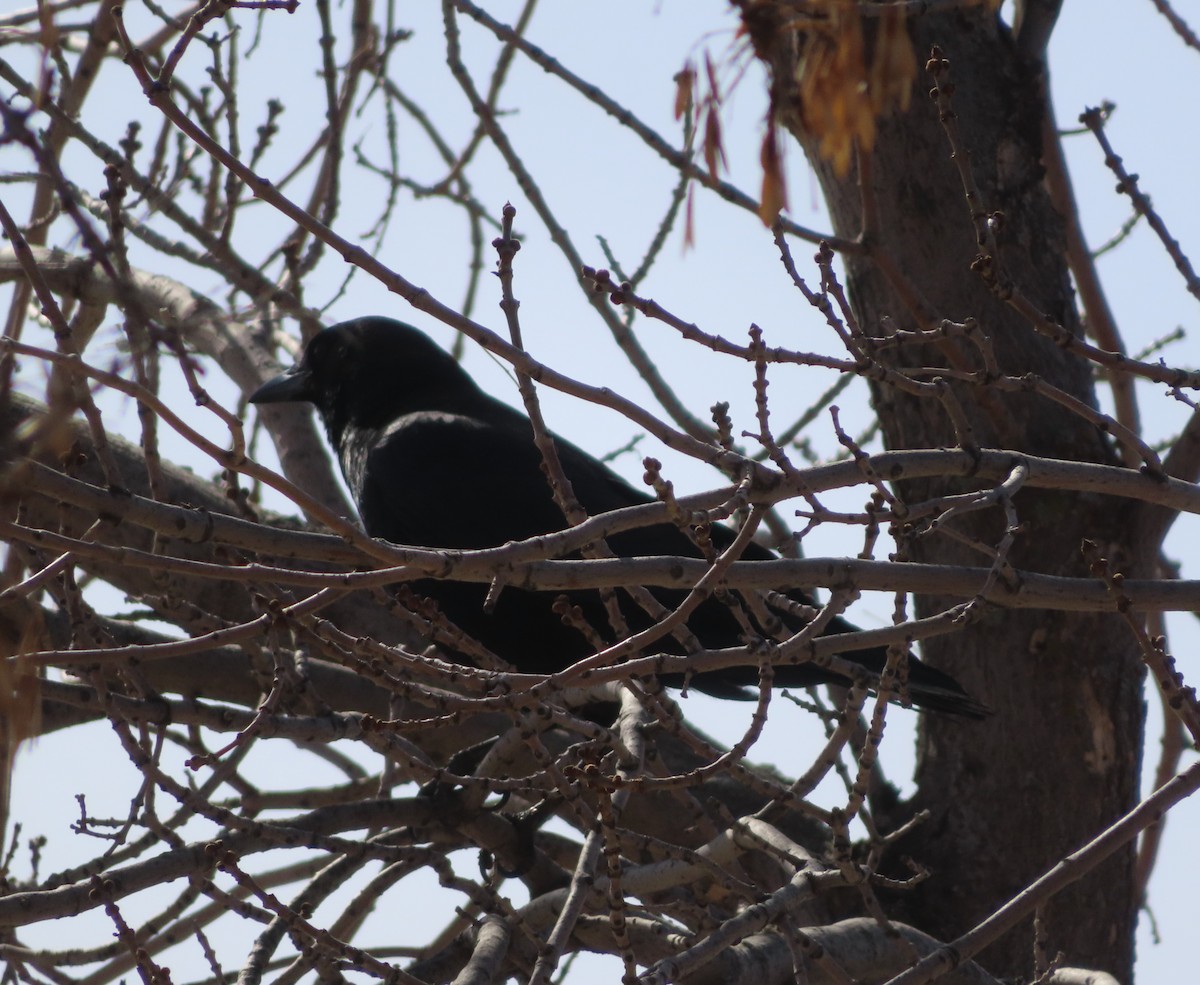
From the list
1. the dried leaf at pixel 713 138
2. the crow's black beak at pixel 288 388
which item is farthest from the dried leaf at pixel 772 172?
the crow's black beak at pixel 288 388

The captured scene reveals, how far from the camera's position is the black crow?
4.63m

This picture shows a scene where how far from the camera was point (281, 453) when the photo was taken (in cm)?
545

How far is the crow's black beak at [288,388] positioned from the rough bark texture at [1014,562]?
224cm

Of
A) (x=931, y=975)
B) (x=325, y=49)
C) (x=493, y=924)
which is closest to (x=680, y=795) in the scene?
(x=493, y=924)

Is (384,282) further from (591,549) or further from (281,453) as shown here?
(281,453)

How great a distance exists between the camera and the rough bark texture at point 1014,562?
3.93 metres

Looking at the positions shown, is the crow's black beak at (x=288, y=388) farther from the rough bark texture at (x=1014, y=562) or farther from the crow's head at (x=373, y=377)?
the rough bark texture at (x=1014, y=562)

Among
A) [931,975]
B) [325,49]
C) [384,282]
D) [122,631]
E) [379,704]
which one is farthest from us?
[325,49]

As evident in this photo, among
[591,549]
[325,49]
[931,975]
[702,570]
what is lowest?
[931,975]

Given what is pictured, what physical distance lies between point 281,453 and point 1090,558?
148 inches

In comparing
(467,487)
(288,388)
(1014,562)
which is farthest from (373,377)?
(1014,562)

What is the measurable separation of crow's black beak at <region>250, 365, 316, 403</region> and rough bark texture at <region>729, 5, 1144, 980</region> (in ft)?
7.35

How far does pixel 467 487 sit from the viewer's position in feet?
16.6

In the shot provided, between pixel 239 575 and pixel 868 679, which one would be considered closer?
pixel 239 575
